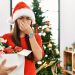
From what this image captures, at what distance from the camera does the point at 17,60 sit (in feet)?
4.37

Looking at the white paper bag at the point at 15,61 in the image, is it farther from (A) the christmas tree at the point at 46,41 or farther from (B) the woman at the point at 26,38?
(A) the christmas tree at the point at 46,41

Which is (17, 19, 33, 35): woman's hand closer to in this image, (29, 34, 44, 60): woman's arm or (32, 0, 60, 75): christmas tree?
(29, 34, 44, 60): woman's arm

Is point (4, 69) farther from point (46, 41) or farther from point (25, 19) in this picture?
point (46, 41)

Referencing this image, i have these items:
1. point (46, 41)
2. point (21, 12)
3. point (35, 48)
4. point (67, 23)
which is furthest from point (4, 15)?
point (35, 48)

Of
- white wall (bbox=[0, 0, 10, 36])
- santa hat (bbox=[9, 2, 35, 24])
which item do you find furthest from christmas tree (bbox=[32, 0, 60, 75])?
santa hat (bbox=[9, 2, 35, 24])

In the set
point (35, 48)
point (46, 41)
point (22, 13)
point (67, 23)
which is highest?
point (22, 13)

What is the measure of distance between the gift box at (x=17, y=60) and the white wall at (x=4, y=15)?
107 inches

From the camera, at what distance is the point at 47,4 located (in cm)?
457

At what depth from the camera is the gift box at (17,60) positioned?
1305 mm

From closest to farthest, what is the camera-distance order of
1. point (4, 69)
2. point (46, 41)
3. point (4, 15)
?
point (4, 69)
point (46, 41)
point (4, 15)

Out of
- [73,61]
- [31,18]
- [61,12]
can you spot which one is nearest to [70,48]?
[73,61]

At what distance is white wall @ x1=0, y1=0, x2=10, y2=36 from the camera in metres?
4.02

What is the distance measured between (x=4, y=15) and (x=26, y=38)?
2.68 meters

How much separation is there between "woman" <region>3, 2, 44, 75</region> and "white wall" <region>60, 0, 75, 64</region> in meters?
3.21
